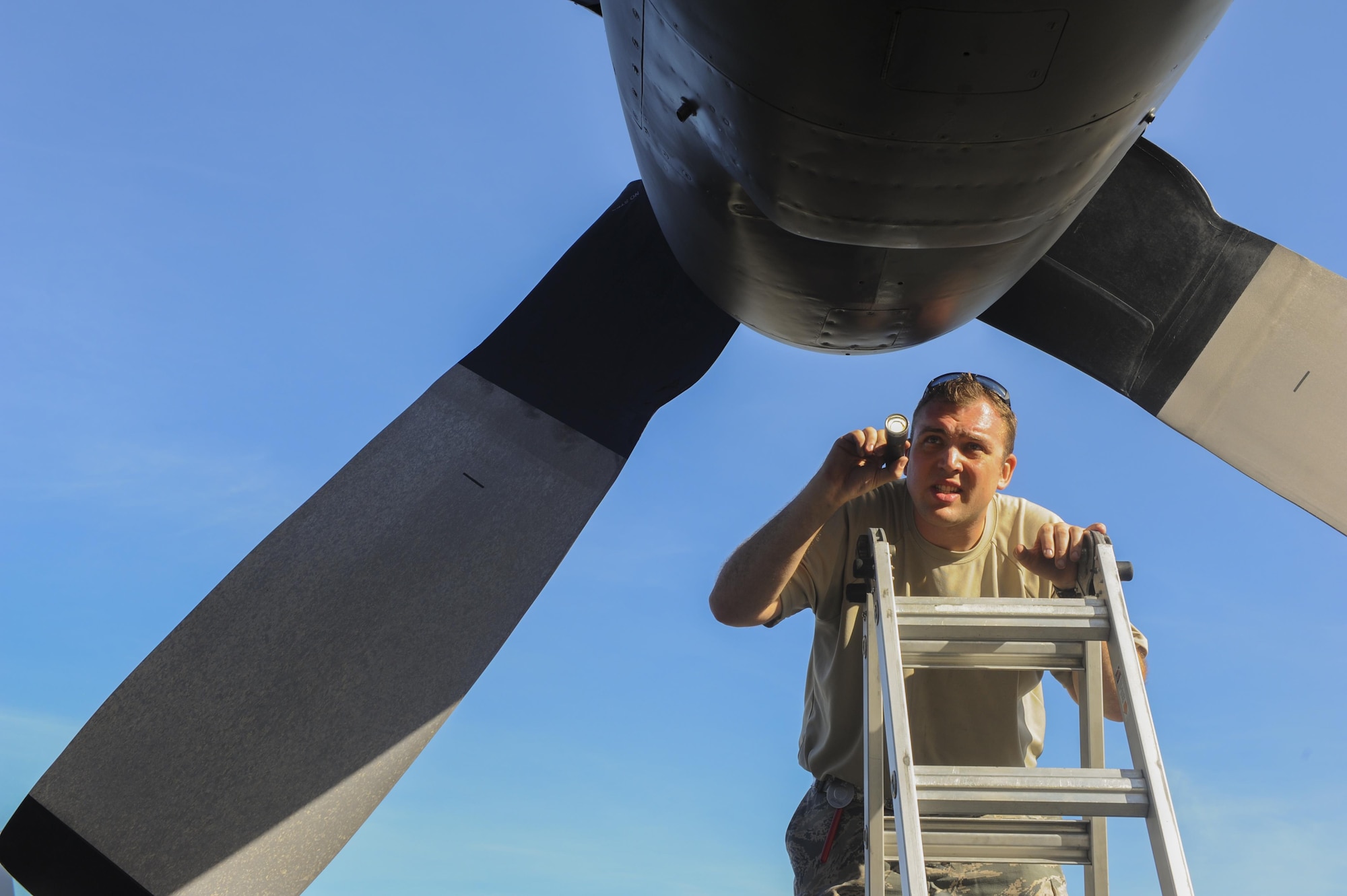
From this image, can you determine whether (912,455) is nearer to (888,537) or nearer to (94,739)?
(888,537)

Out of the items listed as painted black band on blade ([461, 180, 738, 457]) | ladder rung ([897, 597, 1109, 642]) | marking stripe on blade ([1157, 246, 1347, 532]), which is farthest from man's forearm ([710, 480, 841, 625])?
marking stripe on blade ([1157, 246, 1347, 532])

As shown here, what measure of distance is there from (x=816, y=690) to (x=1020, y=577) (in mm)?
697

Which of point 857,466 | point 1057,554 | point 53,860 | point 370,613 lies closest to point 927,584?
point 1057,554

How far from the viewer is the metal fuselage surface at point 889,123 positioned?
1445 millimetres

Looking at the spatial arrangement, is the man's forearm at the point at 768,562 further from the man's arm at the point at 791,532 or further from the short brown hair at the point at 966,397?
the short brown hair at the point at 966,397

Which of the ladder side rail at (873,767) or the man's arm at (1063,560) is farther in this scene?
the man's arm at (1063,560)

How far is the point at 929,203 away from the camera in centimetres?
183

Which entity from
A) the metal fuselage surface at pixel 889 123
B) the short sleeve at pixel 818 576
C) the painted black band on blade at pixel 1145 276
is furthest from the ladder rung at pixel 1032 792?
the painted black band on blade at pixel 1145 276

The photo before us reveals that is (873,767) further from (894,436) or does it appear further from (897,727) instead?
(894,436)

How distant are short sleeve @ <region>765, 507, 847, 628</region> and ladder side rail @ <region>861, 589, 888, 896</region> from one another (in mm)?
429

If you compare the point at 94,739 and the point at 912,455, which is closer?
the point at 912,455

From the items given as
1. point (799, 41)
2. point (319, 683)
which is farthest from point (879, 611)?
point (319, 683)

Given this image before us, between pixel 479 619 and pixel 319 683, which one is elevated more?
pixel 479 619

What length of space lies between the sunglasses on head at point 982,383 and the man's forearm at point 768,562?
538mm
